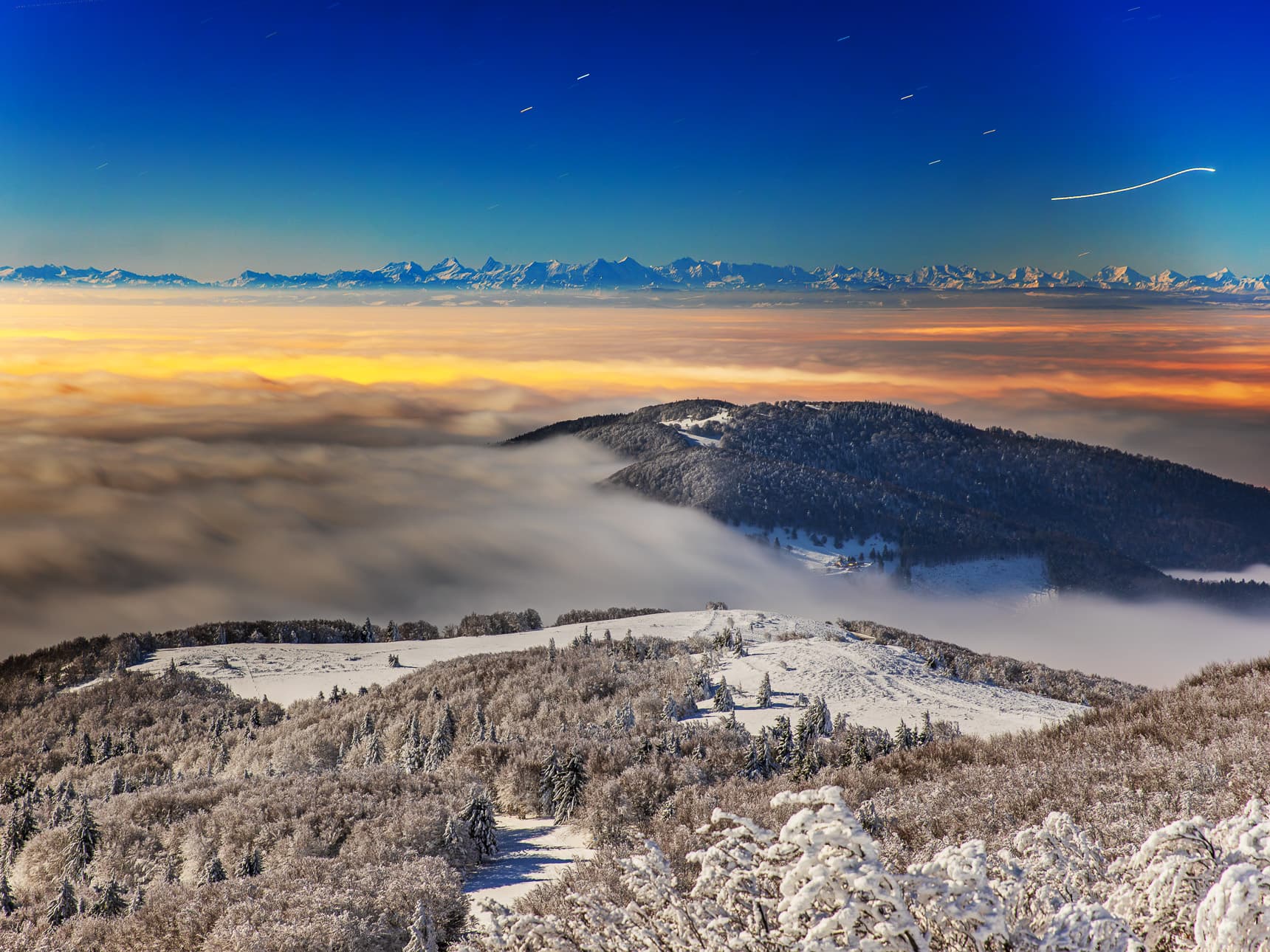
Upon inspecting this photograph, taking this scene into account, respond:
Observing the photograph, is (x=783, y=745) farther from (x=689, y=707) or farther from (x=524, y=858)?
Result: (x=689, y=707)

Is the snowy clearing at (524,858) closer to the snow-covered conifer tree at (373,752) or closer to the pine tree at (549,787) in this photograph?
the pine tree at (549,787)

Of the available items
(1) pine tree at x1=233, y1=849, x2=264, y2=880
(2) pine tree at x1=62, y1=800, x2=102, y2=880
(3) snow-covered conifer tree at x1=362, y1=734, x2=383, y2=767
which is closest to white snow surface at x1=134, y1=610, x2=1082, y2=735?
(3) snow-covered conifer tree at x1=362, y1=734, x2=383, y2=767

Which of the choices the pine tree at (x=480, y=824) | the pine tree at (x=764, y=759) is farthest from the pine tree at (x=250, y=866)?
the pine tree at (x=764, y=759)

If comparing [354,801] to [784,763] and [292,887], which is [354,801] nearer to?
[292,887]

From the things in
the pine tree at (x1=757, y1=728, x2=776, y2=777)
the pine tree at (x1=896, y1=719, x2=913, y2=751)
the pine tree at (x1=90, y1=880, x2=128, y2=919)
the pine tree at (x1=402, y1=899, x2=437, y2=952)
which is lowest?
the pine tree at (x1=896, y1=719, x2=913, y2=751)

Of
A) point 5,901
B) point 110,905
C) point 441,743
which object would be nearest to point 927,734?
point 441,743

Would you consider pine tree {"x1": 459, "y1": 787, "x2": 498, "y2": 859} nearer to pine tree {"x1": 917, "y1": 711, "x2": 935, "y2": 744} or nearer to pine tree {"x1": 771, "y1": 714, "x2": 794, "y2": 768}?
pine tree {"x1": 771, "y1": 714, "x2": 794, "y2": 768}

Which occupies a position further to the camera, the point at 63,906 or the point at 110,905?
the point at 63,906
